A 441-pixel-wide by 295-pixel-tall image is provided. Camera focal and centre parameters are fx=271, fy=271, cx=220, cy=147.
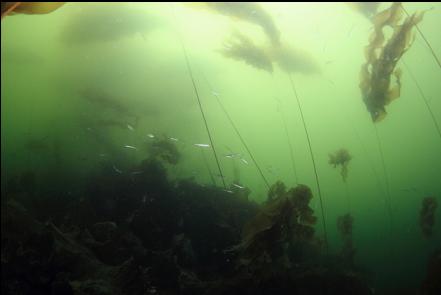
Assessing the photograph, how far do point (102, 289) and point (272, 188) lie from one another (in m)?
4.64

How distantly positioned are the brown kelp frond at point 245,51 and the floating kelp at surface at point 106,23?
9.40 ft

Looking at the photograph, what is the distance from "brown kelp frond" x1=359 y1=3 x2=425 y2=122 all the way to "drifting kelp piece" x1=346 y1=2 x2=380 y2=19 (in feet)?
2.90

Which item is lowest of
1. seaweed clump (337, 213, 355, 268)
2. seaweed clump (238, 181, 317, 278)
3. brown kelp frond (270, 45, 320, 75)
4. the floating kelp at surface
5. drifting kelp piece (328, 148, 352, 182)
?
seaweed clump (337, 213, 355, 268)

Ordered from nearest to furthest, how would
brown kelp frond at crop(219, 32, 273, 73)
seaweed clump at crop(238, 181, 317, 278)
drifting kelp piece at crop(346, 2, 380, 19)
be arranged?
seaweed clump at crop(238, 181, 317, 278) → drifting kelp piece at crop(346, 2, 380, 19) → brown kelp frond at crop(219, 32, 273, 73)

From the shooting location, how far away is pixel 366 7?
609 centimetres

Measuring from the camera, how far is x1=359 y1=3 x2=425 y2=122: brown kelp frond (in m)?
4.89

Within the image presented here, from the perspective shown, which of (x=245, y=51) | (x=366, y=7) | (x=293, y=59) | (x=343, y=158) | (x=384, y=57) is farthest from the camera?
(x=293, y=59)

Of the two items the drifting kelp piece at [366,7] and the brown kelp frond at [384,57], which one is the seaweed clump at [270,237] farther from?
the drifting kelp piece at [366,7]

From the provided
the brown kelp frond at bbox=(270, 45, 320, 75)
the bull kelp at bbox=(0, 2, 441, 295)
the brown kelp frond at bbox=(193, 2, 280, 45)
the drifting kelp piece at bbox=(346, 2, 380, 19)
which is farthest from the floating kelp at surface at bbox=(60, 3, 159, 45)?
the drifting kelp piece at bbox=(346, 2, 380, 19)

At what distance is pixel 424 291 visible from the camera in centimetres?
471

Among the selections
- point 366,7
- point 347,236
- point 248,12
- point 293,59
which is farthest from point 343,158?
point 248,12

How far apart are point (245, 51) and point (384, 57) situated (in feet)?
12.3

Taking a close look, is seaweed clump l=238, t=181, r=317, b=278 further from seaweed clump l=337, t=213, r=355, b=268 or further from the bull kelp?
seaweed clump l=337, t=213, r=355, b=268

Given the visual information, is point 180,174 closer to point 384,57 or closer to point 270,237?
point 270,237
